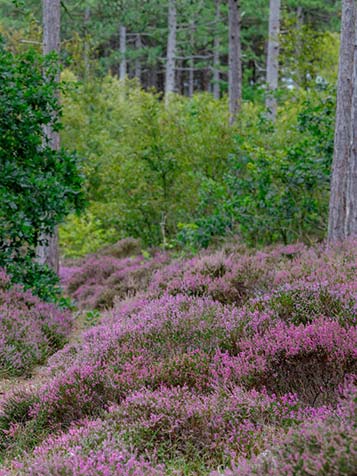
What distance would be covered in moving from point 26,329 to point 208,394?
3757 millimetres

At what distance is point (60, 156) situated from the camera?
836cm

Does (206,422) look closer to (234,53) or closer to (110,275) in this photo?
(110,275)

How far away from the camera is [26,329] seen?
6801mm

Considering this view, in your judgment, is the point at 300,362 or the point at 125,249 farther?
the point at 125,249

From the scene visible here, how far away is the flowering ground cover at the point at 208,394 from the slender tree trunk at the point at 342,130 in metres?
2.79

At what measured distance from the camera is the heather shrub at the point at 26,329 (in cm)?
605

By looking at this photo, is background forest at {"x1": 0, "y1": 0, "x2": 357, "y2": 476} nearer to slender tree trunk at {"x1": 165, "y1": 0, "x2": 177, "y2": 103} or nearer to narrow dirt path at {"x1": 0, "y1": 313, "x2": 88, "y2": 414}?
narrow dirt path at {"x1": 0, "y1": 313, "x2": 88, "y2": 414}

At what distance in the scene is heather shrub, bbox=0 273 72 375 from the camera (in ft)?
19.8

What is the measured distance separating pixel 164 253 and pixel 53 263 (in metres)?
2.40

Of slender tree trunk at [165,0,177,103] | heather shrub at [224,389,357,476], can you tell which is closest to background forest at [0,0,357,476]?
heather shrub at [224,389,357,476]

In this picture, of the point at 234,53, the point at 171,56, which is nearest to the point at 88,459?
the point at 234,53

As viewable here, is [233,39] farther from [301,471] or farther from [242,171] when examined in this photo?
[301,471]

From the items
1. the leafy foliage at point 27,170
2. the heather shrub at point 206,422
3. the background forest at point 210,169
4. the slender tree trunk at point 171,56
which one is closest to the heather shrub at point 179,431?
the heather shrub at point 206,422

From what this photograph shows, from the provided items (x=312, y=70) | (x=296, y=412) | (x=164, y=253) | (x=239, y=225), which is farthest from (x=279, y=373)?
(x=312, y=70)
